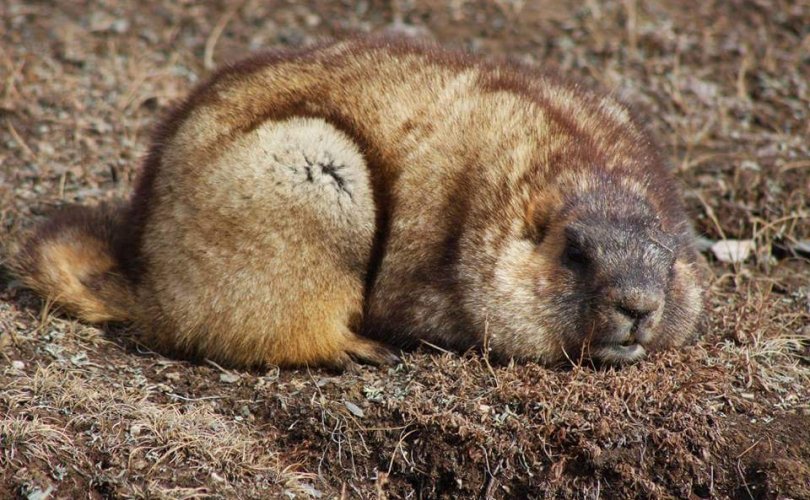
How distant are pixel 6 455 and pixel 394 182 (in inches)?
110

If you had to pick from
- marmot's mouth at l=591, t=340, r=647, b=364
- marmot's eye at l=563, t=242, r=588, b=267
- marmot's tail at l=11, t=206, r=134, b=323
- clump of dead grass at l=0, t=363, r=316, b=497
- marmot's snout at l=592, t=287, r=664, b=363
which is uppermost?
marmot's eye at l=563, t=242, r=588, b=267

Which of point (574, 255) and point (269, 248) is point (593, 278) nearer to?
point (574, 255)

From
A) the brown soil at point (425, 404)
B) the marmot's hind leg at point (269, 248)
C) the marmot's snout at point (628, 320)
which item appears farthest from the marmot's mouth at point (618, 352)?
the marmot's hind leg at point (269, 248)

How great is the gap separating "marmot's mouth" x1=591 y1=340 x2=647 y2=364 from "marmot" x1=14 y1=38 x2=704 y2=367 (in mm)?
12

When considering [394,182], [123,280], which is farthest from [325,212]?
[123,280]

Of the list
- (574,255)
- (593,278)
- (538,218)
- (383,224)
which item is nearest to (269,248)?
(383,224)

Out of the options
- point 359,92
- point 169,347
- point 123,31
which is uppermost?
point 359,92

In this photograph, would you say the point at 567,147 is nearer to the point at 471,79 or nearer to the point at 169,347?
the point at 471,79

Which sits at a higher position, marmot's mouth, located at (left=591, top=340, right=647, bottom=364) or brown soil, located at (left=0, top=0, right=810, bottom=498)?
marmot's mouth, located at (left=591, top=340, right=647, bottom=364)

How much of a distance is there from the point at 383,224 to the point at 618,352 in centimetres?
168

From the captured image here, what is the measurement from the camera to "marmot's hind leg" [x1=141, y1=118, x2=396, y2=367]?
6340 millimetres

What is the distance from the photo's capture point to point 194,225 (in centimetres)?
640

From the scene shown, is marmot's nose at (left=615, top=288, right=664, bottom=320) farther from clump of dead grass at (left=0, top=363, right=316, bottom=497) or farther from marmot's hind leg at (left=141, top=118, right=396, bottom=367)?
clump of dead grass at (left=0, top=363, right=316, bottom=497)

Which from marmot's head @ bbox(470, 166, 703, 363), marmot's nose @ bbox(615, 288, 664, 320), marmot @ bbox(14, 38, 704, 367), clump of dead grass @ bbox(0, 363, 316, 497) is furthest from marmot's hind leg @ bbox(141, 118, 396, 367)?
marmot's nose @ bbox(615, 288, 664, 320)
